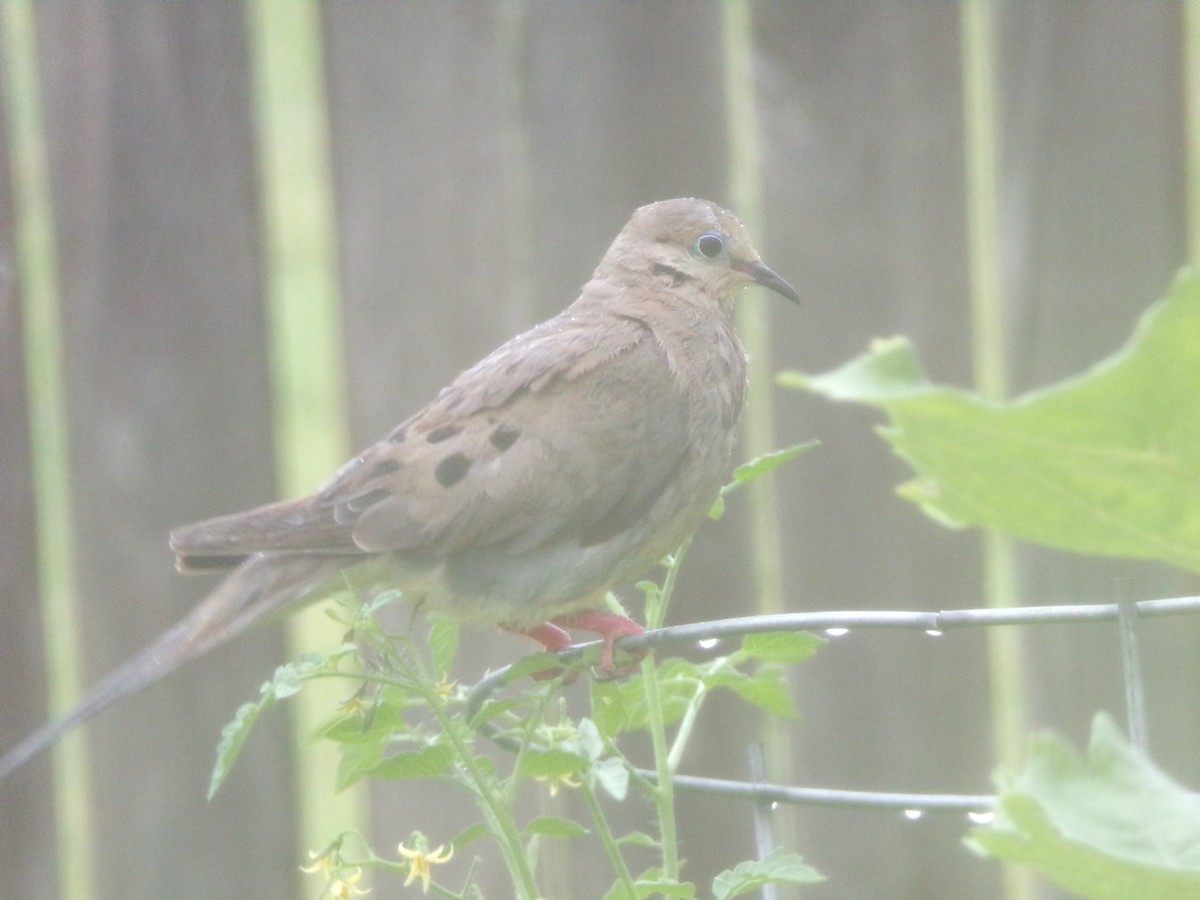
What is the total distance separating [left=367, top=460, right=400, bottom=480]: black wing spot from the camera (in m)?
1.93

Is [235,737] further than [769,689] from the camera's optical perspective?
No

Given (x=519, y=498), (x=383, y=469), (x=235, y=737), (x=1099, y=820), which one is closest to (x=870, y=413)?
(x=519, y=498)

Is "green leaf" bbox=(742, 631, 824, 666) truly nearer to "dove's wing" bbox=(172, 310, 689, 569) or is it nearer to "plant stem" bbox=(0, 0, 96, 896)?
"dove's wing" bbox=(172, 310, 689, 569)

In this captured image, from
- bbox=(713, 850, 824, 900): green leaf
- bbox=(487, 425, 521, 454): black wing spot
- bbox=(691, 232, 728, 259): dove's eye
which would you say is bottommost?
bbox=(713, 850, 824, 900): green leaf

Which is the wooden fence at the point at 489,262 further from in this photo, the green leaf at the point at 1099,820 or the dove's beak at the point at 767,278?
the green leaf at the point at 1099,820

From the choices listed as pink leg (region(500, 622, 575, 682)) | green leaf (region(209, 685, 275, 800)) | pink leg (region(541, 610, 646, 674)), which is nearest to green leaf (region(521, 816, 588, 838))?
green leaf (region(209, 685, 275, 800))

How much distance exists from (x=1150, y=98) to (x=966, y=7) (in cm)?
34

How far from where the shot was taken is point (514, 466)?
6.30ft

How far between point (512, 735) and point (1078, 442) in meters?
0.89

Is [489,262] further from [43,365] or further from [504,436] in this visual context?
[43,365]

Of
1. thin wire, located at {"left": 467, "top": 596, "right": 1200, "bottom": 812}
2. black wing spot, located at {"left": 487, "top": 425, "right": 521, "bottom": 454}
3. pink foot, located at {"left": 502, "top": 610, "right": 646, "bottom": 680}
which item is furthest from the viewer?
black wing spot, located at {"left": 487, "top": 425, "right": 521, "bottom": 454}

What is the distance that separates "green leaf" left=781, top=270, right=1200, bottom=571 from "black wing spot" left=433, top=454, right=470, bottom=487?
1527 mm

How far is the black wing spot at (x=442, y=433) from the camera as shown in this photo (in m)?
1.94

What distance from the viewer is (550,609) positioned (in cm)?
199
